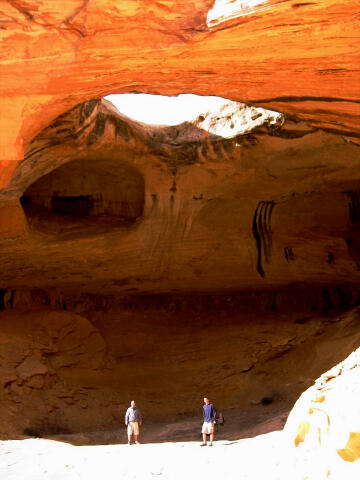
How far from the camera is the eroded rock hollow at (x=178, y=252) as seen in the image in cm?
847

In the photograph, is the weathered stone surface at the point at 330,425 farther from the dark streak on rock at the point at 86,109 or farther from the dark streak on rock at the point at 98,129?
the dark streak on rock at the point at 98,129

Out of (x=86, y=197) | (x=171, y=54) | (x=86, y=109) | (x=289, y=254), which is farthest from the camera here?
(x=289, y=254)

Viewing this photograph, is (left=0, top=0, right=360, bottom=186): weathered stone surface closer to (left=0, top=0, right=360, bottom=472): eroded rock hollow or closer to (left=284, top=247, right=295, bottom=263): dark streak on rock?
(left=0, top=0, right=360, bottom=472): eroded rock hollow

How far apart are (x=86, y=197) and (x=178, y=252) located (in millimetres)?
2056

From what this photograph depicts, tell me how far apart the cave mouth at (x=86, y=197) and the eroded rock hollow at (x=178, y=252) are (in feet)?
0.10

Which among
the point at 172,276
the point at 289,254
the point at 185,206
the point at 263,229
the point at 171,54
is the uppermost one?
the point at 185,206

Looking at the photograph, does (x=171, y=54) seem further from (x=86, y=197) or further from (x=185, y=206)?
(x=86, y=197)

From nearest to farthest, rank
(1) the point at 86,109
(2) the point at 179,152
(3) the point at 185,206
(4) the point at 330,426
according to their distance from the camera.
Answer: (4) the point at 330,426 < (1) the point at 86,109 < (2) the point at 179,152 < (3) the point at 185,206

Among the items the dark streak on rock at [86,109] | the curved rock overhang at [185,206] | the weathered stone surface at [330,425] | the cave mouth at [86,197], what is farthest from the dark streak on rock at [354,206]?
the weathered stone surface at [330,425]

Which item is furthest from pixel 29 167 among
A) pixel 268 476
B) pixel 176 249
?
pixel 268 476

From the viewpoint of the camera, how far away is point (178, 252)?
11867mm

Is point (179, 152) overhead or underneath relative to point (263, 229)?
overhead

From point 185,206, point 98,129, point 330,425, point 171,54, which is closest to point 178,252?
point 185,206

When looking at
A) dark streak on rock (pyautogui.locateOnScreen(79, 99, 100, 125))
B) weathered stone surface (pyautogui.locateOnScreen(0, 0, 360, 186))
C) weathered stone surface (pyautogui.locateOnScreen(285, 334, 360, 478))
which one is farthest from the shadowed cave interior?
weathered stone surface (pyautogui.locateOnScreen(285, 334, 360, 478))
